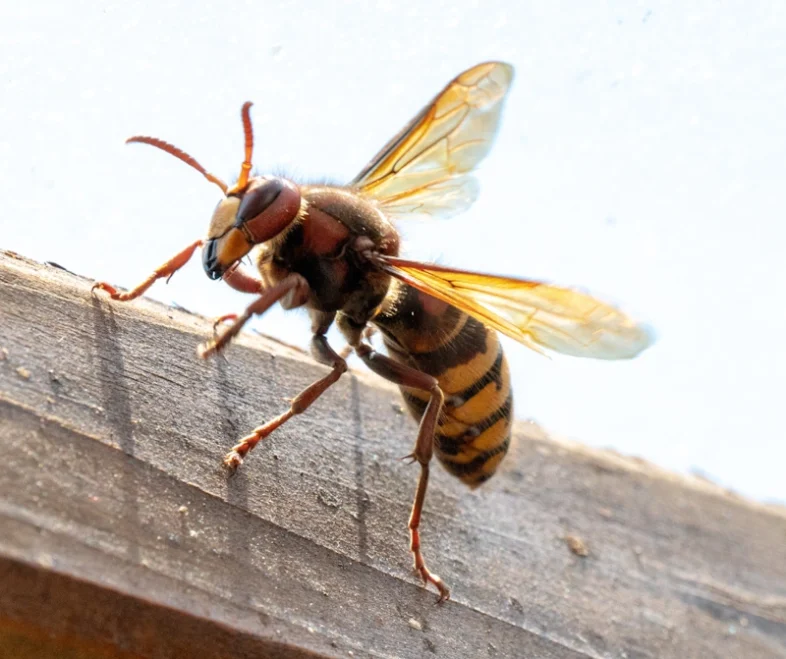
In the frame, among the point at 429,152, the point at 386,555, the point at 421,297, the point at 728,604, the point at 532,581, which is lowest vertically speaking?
the point at 728,604

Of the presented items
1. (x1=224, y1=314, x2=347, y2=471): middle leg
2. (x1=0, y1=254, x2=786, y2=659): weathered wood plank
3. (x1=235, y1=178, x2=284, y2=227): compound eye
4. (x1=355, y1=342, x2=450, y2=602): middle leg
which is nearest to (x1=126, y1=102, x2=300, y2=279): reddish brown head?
(x1=235, y1=178, x2=284, y2=227): compound eye

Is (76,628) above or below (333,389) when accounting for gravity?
above

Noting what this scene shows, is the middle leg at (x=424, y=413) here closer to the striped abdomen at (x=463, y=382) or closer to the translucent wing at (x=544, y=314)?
the striped abdomen at (x=463, y=382)

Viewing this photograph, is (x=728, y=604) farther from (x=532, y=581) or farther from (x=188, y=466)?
(x=188, y=466)

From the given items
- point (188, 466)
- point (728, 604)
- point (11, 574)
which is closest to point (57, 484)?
point (11, 574)

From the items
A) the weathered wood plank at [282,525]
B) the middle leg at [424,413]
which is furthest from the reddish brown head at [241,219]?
the middle leg at [424,413]

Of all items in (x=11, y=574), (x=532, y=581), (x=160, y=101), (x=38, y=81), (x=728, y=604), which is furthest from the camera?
(x=728, y=604)

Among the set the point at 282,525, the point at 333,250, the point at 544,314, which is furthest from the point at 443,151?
the point at 282,525
